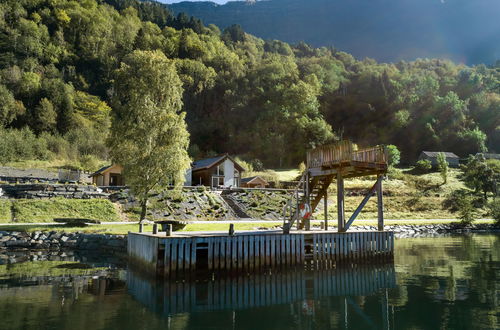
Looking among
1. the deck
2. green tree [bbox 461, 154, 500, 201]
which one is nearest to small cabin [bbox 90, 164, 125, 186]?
the deck

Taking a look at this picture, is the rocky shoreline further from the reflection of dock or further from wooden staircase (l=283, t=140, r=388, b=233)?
the reflection of dock

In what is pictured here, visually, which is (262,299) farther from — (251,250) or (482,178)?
(482,178)

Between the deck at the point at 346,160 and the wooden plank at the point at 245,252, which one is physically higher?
the deck at the point at 346,160

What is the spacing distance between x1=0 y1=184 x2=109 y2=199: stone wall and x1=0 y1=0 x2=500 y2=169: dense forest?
4552cm

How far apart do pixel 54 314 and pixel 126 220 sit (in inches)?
926

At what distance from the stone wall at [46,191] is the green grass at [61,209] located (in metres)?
0.99

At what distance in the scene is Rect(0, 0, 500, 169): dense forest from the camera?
9712 centimetres

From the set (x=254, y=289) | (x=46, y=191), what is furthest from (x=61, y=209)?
(x=254, y=289)

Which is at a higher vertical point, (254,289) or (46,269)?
(46,269)

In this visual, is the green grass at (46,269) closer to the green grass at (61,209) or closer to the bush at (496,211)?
the green grass at (61,209)

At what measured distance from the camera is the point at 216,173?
5434 centimetres

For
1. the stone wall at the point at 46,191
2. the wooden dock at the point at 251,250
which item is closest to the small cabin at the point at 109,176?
the stone wall at the point at 46,191

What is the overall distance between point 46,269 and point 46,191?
65.2 ft

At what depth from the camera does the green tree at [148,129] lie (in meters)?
27.7
